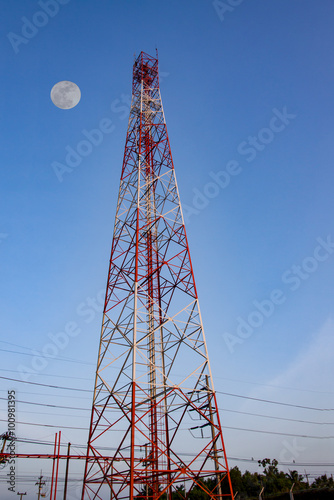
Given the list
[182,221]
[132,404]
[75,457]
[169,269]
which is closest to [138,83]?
[182,221]

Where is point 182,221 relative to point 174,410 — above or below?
above

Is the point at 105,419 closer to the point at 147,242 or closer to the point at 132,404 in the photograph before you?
the point at 132,404

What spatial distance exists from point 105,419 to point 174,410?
121 inches

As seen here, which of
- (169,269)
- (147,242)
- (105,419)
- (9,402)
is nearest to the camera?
(105,419)

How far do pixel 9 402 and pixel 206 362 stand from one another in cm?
1529

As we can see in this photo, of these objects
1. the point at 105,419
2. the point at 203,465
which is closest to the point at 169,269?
the point at 105,419

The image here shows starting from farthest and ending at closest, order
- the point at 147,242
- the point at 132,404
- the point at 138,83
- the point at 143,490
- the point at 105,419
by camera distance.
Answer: the point at 138,83, the point at 147,242, the point at 143,490, the point at 105,419, the point at 132,404

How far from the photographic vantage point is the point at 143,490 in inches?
645

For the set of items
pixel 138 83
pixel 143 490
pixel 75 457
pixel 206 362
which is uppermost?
pixel 138 83

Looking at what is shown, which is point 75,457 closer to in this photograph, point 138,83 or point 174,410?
point 174,410

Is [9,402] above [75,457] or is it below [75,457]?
above

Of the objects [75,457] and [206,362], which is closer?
[206,362]

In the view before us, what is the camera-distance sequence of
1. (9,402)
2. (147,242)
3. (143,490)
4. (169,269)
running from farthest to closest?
(9,402) → (147,242) → (169,269) → (143,490)

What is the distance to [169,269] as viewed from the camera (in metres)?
17.9
